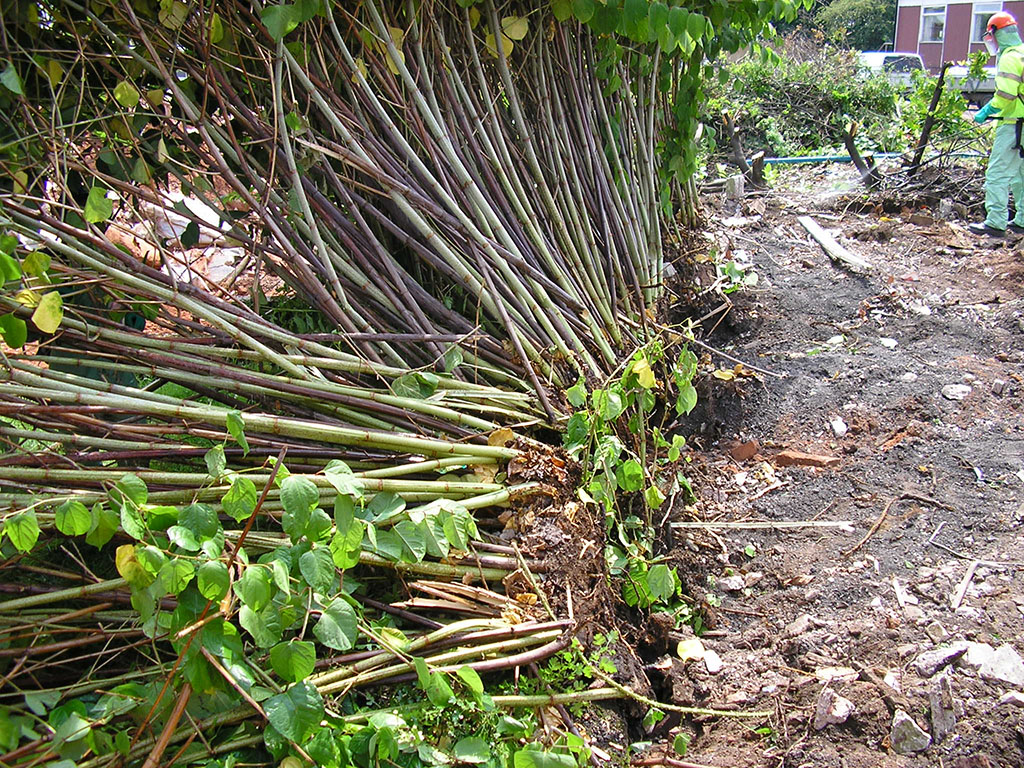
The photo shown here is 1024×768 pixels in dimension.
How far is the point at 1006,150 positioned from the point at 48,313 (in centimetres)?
681

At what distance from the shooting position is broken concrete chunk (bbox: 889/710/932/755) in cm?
205

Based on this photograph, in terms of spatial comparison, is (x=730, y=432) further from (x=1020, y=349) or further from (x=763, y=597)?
(x=1020, y=349)

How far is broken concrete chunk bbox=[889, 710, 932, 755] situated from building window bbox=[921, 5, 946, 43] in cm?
2430

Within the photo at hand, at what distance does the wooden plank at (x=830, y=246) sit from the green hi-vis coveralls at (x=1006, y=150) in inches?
53.6

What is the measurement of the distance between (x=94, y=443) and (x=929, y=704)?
2.28m

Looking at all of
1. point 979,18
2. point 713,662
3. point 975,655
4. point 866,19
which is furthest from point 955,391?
point 866,19

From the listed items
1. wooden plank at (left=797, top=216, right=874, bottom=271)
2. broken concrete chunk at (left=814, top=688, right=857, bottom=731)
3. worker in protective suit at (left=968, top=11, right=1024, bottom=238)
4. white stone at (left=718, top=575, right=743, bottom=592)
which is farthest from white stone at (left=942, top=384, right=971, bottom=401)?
worker in protective suit at (left=968, top=11, right=1024, bottom=238)

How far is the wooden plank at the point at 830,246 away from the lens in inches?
213

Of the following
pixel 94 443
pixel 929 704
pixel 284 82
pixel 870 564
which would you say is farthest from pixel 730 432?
pixel 94 443

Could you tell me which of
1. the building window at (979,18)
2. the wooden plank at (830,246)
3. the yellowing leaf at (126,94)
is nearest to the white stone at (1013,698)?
the yellowing leaf at (126,94)

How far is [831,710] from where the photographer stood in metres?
2.17

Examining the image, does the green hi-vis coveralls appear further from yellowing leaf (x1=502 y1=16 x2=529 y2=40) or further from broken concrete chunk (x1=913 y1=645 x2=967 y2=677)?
broken concrete chunk (x1=913 y1=645 x2=967 y2=677)

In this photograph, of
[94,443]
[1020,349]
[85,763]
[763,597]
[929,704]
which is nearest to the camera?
[85,763]

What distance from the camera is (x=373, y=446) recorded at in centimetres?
225
